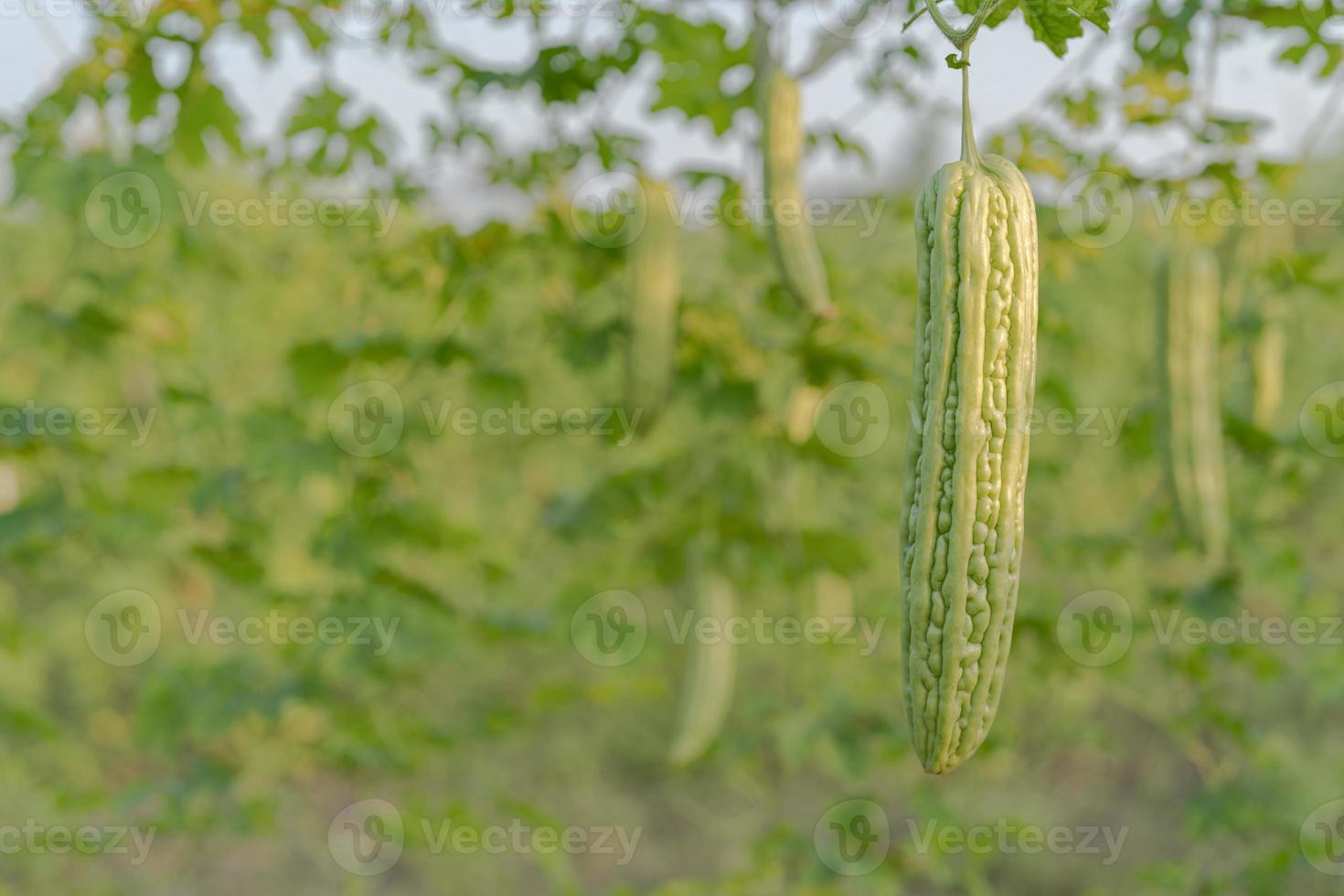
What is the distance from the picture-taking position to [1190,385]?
289 cm

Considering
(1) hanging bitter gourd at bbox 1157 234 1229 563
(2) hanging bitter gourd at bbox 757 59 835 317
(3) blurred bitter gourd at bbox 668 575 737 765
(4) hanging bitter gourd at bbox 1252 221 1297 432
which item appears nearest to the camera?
(2) hanging bitter gourd at bbox 757 59 835 317

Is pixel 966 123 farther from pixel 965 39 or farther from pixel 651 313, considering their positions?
pixel 651 313

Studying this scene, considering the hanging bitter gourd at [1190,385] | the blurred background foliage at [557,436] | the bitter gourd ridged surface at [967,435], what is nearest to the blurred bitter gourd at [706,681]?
the blurred background foliage at [557,436]

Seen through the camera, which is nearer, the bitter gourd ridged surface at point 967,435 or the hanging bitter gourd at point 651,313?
the bitter gourd ridged surface at point 967,435

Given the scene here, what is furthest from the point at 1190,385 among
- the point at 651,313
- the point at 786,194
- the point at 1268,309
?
the point at 651,313

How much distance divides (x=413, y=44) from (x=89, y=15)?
0.81 m

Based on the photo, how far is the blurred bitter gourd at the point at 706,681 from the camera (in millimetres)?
3379

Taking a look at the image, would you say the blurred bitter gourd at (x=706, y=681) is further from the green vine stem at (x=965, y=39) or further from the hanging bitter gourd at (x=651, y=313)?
the green vine stem at (x=965, y=39)

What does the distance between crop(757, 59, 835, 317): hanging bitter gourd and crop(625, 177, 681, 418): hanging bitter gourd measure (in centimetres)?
34

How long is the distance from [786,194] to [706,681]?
157 cm

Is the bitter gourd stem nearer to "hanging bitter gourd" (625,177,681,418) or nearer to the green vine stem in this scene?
the green vine stem

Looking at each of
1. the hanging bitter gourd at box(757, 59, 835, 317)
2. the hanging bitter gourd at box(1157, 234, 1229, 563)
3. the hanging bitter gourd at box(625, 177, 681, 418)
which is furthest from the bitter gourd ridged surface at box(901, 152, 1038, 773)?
the hanging bitter gourd at box(1157, 234, 1229, 563)

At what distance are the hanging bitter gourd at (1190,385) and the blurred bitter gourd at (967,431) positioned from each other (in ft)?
6.26

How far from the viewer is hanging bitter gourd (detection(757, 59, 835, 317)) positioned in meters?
2.66
